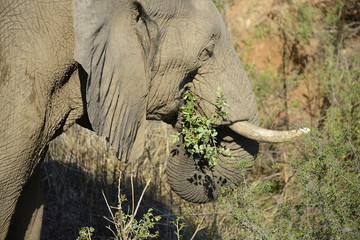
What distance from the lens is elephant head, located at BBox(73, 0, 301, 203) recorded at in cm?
297

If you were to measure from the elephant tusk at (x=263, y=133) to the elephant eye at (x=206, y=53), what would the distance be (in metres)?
0.37

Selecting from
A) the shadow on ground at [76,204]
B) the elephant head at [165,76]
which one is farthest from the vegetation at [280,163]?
the elephant head at [165,76]

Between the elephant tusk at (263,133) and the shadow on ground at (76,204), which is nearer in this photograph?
the elephant tusk at (263,133)

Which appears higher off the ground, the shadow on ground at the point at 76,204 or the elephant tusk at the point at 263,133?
the elephant tusk at the point at 263,133

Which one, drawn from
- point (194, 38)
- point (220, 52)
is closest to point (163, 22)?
point (194, 38)

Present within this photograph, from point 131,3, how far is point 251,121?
0.95 m

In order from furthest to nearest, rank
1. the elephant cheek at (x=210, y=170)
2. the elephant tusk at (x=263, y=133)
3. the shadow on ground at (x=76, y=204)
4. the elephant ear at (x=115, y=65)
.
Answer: the shadow on ground at (x=76, y=204)
the elephant cheek at (x=210, y=170)
the elephant tusk at (x=263, y=133)
the elephant ear at (x=115, y=65)

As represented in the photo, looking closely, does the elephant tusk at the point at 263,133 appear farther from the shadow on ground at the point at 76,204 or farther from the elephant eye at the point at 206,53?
the shadow on ground at the point at 76,204

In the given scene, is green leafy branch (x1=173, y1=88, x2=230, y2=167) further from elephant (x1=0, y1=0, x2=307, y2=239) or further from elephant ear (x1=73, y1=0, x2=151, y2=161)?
elephant ear (x1=73, y1=0, x2=151, y2=161)

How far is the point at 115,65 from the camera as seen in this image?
120 inches

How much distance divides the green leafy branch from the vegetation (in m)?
0.02

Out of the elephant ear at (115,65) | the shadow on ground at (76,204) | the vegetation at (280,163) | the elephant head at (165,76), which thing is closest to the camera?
the elephant ear at (115,65)

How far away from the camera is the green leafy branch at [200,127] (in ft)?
11.6

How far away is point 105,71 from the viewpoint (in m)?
3.01
